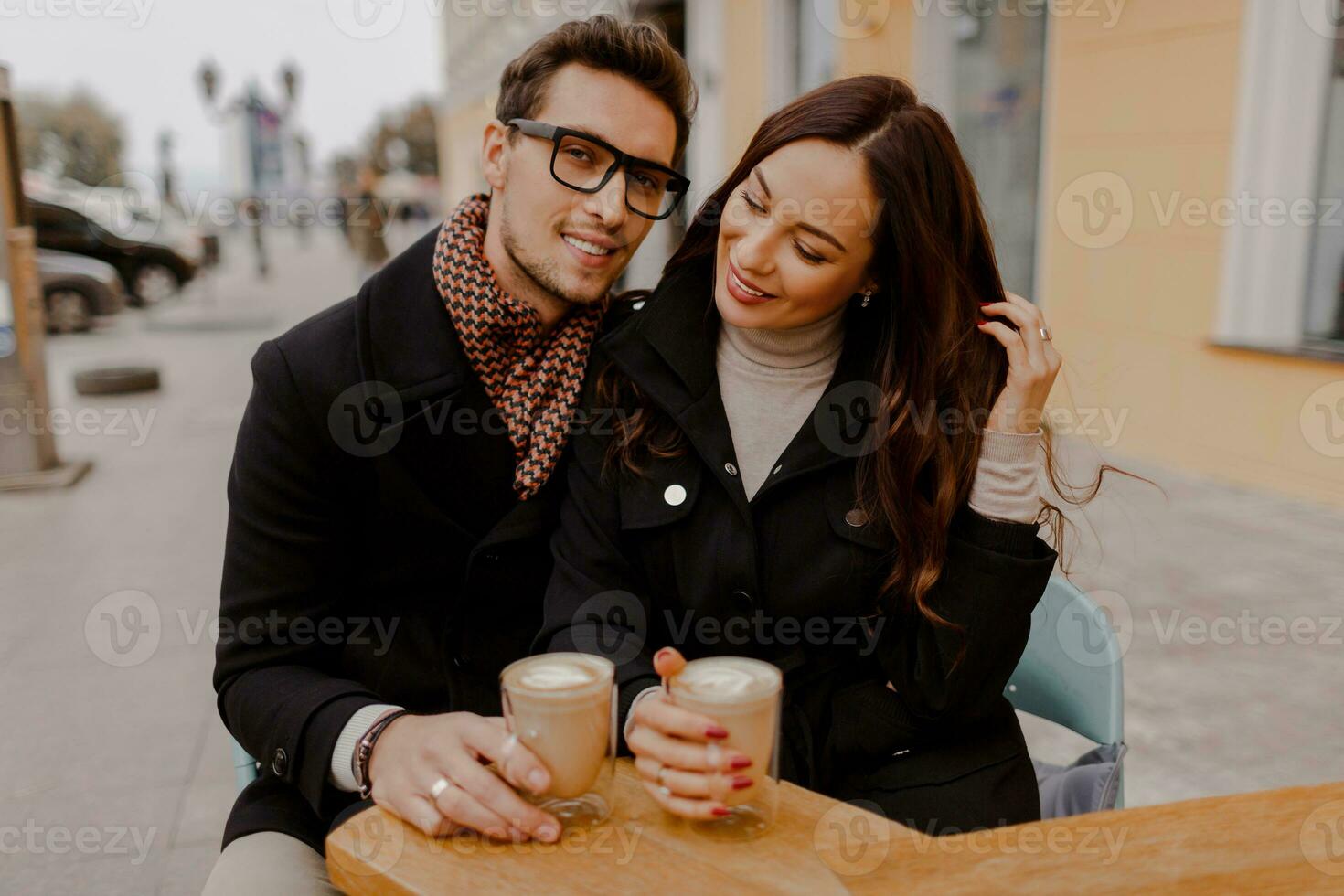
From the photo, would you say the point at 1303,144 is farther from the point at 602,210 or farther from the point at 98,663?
the point at 98,663

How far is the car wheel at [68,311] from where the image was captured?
13008 millimetres

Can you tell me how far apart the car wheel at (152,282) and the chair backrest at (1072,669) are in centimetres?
1688

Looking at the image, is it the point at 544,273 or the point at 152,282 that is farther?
the point at 152,282

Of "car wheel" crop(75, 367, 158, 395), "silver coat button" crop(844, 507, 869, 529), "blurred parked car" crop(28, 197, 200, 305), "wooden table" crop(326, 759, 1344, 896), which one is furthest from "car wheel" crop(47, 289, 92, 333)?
"wooden table" crop(326, 759, 1344, 896)

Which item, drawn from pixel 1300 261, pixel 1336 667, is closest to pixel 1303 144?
pixel 1300 261

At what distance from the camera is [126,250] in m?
15.8

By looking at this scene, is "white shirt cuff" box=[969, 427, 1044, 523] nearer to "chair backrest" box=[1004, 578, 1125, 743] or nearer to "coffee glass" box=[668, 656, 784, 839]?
"chair backrest" box=[1004, 578, 1125, 743]

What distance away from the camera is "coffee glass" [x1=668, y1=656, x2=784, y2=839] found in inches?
41.8

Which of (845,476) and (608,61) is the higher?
(608,61)

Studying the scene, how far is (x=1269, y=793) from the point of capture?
121 cm

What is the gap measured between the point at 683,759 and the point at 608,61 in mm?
1374

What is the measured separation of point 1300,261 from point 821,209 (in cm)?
505

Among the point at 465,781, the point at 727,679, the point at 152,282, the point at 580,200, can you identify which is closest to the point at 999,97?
the point at 580,200

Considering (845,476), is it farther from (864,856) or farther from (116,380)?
(116,380)
